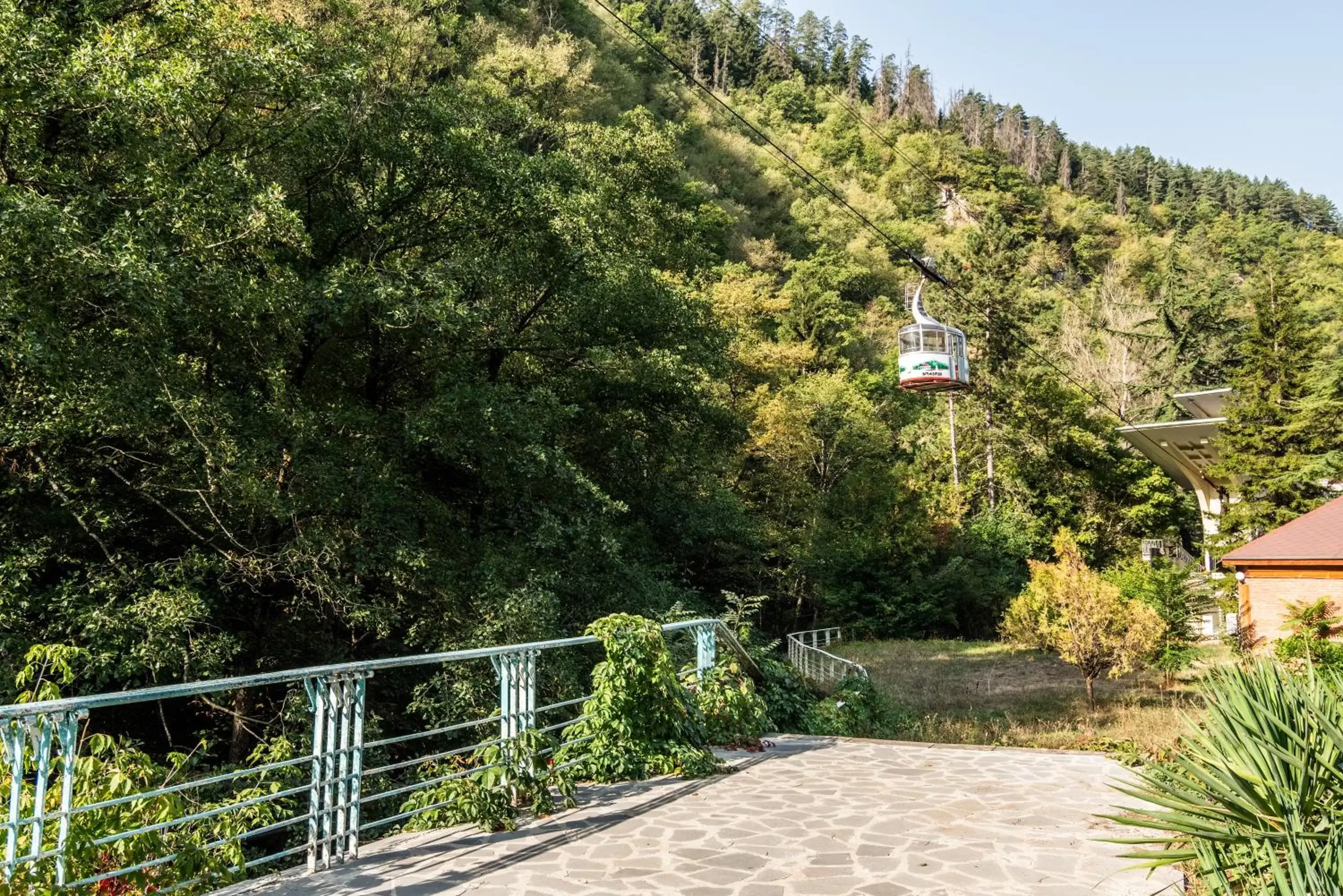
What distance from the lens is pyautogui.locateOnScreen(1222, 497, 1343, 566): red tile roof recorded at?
1889 cm

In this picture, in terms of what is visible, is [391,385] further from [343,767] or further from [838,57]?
[838,57]

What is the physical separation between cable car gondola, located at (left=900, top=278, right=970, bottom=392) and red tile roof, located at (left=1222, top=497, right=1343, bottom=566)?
8.17 meters

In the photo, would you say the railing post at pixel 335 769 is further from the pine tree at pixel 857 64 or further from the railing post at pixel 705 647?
the pine tree at pixel 857 64

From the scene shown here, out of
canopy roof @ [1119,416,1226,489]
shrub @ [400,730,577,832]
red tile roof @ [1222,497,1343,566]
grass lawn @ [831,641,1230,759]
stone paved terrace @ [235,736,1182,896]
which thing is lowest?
grass lawn @ [831,641,1230,759]

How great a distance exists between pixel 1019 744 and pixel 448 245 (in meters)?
→ 12.2

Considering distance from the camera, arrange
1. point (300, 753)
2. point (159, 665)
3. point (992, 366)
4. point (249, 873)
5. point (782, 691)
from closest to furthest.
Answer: point (249, 873), point (159, 665), point (300, 753), point (782, 691), point (992, 366)

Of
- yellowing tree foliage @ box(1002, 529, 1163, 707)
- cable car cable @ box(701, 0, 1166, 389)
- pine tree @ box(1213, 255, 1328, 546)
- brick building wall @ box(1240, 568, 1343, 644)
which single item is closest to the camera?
yellowing tree foliage @ box(1002, 529, 1163, 707)

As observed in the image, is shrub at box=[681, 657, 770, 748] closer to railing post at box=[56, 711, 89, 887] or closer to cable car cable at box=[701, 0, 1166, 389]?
railing post at box=[56, 711, 89, 887]

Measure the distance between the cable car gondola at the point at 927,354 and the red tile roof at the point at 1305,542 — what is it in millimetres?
8173

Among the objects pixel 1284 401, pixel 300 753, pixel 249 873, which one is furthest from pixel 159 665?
pixel 1284 401

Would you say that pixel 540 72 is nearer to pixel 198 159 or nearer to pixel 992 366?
pixel 992 366

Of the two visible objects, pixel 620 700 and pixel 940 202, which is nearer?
pixel 620 700

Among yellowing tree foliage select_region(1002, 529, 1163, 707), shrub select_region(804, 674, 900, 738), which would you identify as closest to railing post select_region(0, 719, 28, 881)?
shrub select_region(804, 674, 900, 738)

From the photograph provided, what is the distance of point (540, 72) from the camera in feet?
127
